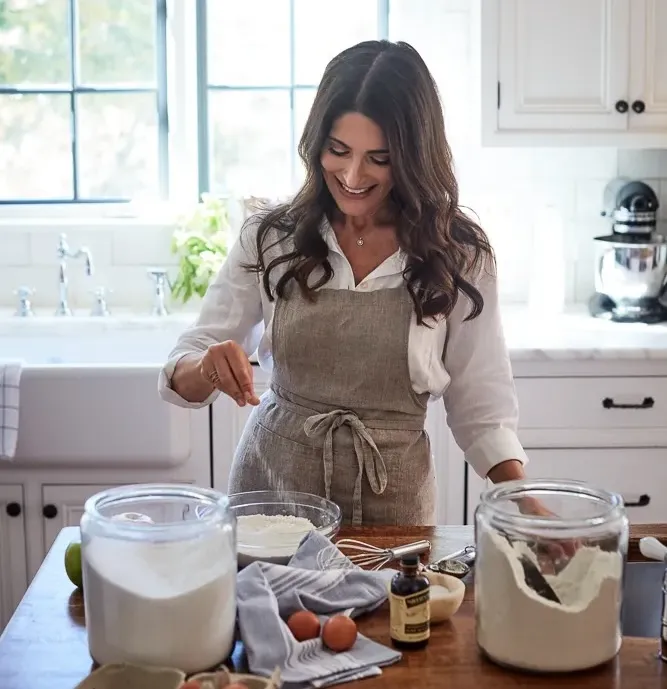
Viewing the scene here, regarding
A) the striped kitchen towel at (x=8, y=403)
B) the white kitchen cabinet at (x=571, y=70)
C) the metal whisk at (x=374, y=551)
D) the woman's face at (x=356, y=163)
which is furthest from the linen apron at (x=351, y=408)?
the white kitchen cabinet at (x=571, y=70)

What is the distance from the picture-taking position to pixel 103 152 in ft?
12.2

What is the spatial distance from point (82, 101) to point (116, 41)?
0.71 ft

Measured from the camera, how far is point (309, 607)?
4.64 ft

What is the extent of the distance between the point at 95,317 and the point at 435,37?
134 centimetres

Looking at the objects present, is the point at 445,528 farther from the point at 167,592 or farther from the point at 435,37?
the point at 435,37

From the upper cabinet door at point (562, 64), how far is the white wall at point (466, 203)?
0.32 m

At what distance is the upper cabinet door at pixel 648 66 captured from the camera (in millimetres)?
3230

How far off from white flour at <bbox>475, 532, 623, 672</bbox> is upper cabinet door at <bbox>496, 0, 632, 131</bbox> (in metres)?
2.18

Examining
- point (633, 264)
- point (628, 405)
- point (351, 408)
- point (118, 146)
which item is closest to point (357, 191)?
point (351, 408)

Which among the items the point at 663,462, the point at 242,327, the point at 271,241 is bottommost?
the point at 663,462

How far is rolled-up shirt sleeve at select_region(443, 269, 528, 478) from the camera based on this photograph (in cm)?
198

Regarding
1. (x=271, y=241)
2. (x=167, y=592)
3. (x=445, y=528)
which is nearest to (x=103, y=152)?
(x=271, y=241)

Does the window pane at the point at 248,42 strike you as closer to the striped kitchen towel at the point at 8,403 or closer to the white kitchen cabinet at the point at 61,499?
the striped kitchen towel at the point at 8,403

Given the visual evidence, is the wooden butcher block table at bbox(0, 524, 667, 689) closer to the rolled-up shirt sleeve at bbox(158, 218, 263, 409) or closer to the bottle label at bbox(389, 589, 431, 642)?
the bottle label at bbox(389, 589, 431, 642)
